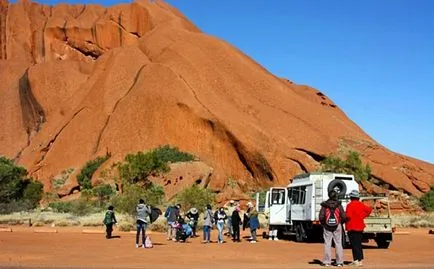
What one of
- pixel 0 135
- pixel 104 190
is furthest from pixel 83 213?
pixel 0 135

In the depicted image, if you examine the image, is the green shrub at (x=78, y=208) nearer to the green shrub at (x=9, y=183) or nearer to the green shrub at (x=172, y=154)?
the green shrub at (x=9, y=183)

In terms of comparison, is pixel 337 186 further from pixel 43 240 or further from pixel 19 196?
pixel 19 196

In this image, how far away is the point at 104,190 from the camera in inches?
2041

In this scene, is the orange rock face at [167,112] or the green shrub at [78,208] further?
the orange rock face at [167,112]

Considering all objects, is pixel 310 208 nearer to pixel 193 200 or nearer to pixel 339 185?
pixel 339 185

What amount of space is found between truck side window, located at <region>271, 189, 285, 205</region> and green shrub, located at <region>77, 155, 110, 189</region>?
35339 millimetres

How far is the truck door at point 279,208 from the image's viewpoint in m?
25.2

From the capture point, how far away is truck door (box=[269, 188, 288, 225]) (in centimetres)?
2522

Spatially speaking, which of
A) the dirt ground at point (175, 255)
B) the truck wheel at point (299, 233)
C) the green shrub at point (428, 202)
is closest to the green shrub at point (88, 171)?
the green shrub at point (428, 202)

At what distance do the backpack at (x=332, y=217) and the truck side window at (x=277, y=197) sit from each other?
12.3 m

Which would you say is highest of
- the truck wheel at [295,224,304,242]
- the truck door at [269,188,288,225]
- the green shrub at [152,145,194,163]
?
the green shrub at [152,145,194,163]

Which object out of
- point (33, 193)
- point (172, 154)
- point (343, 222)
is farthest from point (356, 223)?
point (172, 154)

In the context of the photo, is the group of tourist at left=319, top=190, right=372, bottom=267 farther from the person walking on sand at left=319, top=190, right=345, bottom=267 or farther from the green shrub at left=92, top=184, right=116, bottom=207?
the green shrub at left=92, top=184, right=116, bottom=207

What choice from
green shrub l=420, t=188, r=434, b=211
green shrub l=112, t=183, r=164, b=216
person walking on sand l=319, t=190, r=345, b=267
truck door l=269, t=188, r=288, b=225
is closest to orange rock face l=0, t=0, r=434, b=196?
green shrub l=420, t=188, r=434, b=211
